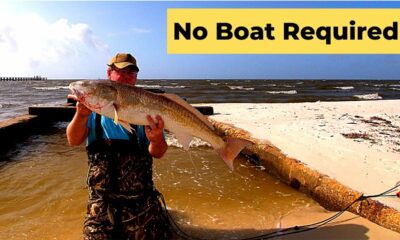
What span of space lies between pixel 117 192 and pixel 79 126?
864 millimetres

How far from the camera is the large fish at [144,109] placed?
321cm

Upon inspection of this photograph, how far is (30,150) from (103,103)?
9310 millimetres

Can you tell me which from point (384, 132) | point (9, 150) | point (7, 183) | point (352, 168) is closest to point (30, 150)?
point (9, 150)

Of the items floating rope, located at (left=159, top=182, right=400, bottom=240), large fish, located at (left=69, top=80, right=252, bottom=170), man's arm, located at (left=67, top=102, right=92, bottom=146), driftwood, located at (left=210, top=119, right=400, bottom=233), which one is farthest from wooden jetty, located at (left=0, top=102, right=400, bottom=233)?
man's arm, located at (left=67, top=102, right=92, bottom=146)

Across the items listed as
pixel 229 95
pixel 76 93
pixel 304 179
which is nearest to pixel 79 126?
pixel 76 93

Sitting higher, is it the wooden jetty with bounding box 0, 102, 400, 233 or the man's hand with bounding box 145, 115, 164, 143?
the man's hand with bounding box 145, 115, 164, 143

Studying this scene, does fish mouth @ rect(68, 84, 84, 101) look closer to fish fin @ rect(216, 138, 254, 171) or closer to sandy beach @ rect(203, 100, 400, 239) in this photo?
fish fin @ rect(216, 138, 254, 171)

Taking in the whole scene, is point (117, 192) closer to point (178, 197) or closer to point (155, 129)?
point (155, 129)

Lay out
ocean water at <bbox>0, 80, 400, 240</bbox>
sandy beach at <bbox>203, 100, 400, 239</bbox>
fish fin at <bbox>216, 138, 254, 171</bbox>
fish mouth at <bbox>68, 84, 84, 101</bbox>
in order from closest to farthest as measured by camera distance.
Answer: fish mouth at <bbox>68, 84, 84, 101</bbox> → fish fin at <bbox>216, 138, 254, 171</bbox> → ocean water at <bbox>0, 80, 400, 240</bbox> → sandy beach at <bbox>203, 100, 400, 239</bbox>

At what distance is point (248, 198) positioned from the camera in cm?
678

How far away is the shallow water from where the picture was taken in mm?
5469

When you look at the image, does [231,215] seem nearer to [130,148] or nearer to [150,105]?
[130,148]

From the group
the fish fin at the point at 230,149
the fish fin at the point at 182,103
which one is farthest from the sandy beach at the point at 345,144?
the fish fin at the point at 182,103

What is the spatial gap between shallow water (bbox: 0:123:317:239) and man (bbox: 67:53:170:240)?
143 centimetres
